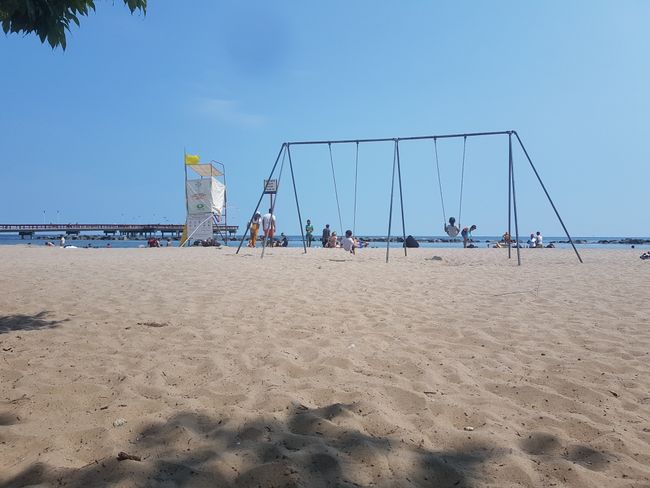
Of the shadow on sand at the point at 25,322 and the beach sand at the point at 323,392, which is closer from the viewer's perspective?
the beach sand at the point at 323,392

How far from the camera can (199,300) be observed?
6.13 meters

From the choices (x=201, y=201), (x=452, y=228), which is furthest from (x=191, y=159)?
(x=452, y=228)

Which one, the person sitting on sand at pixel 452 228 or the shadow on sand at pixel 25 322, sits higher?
the person sitting on sand at pixel 452 228

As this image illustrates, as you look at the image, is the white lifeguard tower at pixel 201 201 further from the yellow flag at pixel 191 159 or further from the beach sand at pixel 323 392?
the beach sand at pixel 323 392

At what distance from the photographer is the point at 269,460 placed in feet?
7.03

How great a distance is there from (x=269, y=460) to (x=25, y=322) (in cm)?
392

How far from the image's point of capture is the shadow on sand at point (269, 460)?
1.99 m

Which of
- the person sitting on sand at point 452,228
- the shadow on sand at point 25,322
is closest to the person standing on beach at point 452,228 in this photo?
the person sitting on sand at point 452,228

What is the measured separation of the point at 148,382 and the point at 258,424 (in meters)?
1.05

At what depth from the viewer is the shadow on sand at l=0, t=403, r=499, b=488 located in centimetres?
199

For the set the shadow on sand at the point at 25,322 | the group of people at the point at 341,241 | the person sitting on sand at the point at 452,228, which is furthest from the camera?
the person sitting on sand at the point at 452,228

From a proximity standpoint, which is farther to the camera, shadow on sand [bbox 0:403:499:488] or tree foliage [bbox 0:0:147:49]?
tree foliage [bbox 0:0:147:49]

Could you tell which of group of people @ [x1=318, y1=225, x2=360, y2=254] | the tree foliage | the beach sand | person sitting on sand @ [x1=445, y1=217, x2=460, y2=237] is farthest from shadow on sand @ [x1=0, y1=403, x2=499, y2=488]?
person sitting on sand @ [x1=445, y1=217, x2=460, y2=237]

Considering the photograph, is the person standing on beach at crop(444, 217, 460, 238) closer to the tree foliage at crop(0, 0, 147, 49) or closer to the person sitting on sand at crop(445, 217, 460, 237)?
the person sitting on sand at crop(445, 217, 460, 237)
